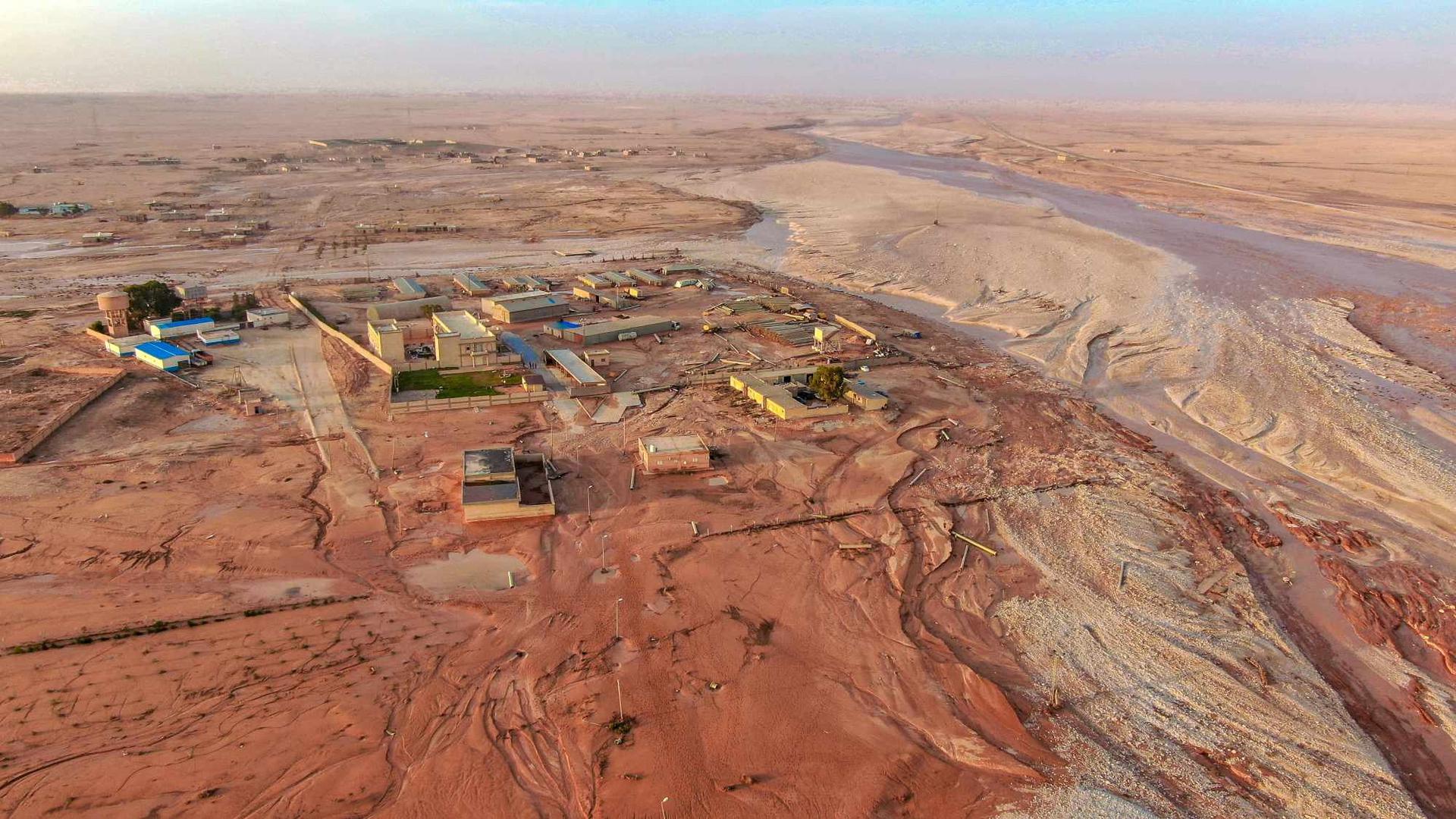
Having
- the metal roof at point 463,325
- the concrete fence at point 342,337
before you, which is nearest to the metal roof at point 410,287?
the concrete fence at point 342,337

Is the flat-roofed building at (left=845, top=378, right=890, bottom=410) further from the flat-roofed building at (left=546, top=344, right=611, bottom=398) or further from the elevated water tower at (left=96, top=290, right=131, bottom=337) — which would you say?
the elevated water tower at (left=96, top=290, right=131, bottom=337)

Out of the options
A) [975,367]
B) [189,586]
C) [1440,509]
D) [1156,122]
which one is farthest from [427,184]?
[1156,122]

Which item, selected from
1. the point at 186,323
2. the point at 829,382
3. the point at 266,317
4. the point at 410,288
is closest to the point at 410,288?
the point at 410,288

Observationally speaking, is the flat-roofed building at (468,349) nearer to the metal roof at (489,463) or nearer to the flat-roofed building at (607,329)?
the flat-roofed building at (607,329)

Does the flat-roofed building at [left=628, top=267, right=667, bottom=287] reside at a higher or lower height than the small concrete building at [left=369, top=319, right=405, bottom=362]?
higher

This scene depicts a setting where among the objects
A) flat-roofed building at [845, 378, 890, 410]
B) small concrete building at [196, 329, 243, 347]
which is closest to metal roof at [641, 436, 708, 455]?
flat-roofed building at [845, 378, 890, 410]
